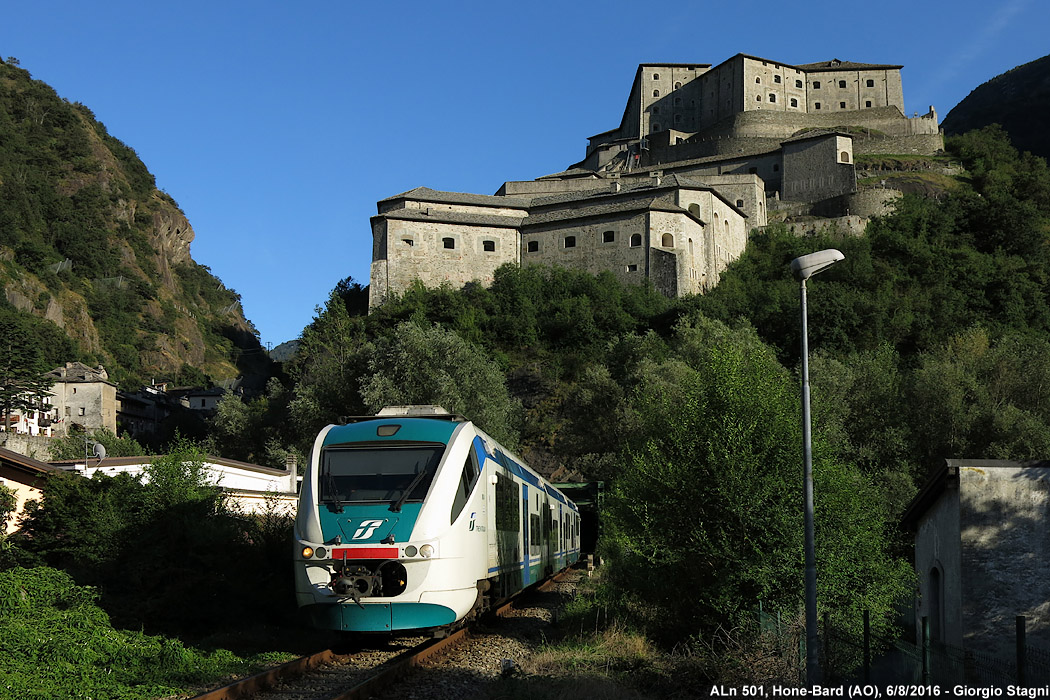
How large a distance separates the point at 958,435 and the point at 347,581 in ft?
92.4

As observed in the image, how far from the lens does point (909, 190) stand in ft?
→ 267

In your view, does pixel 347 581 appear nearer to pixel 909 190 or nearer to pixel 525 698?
pixel 525 698

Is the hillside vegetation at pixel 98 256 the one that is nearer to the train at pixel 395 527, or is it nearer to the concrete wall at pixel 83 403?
the concrete wall at pixel 83 403

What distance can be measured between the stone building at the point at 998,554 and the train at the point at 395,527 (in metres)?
7.41

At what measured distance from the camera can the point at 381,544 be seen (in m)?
11.0

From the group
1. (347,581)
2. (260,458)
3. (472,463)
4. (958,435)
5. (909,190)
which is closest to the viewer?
(347,581)

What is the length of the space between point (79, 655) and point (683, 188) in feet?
208

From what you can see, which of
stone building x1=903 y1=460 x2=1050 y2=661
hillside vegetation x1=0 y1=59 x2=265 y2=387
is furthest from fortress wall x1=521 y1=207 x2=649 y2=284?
stone building x1=903 y1=460 x2=1050 y2=661

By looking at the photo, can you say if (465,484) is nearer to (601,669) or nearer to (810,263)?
(601,669)

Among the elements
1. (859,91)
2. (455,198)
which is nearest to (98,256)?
(455,198)

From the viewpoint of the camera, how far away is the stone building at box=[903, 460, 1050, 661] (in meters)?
14.4

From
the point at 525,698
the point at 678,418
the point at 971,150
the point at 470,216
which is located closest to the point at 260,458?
the point at 470,216

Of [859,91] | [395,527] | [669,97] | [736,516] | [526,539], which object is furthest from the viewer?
[669,97]

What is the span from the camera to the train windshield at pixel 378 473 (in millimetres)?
11422
